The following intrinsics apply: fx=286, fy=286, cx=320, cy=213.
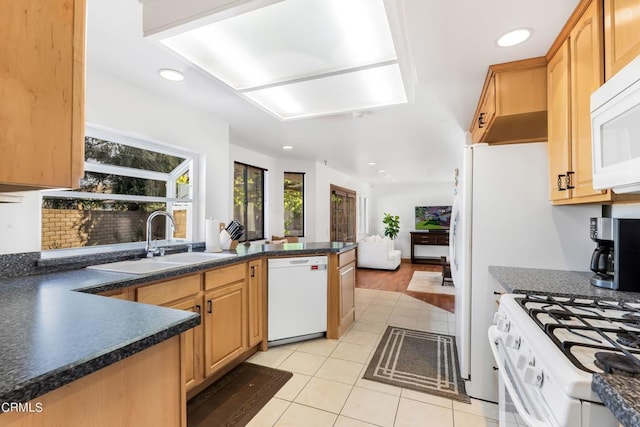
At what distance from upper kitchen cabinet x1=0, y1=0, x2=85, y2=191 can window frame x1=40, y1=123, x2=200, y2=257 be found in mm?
1113

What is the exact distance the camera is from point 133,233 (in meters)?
2.45

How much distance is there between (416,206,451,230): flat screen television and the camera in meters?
7.93

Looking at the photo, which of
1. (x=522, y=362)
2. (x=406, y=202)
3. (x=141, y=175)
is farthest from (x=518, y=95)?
(x=406, y=202)

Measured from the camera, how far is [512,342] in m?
1.01

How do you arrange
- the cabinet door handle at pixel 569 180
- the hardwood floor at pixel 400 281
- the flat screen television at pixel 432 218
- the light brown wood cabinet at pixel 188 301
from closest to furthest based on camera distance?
1. the cabinet door handle at pixel 569 180
2. the light brown wood cabinet at pixel 188 301
3. the hardwood floor at pixel 400 281
4. the flat screen television at pixel 432 218

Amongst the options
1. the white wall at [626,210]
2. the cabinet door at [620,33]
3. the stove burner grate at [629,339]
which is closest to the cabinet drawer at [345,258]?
the white wall at [626,210]

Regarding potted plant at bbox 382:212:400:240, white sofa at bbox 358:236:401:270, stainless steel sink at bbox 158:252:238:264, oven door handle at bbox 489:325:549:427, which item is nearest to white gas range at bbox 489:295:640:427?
oven door handle at bbox 489:325:549:427

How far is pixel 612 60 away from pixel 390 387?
2198 millimetres

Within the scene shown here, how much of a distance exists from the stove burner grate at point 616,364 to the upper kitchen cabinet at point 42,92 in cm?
143

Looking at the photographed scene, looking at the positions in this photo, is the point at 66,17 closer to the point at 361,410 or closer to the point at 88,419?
the point at 88,419

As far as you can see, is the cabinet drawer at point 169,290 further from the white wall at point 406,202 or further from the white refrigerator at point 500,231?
the white wall at point 406,202

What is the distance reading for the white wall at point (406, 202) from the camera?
807 cm

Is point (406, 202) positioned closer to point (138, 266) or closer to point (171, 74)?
point (171, 74)

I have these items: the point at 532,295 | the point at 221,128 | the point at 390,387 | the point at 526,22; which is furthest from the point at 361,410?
the point at 221,128
